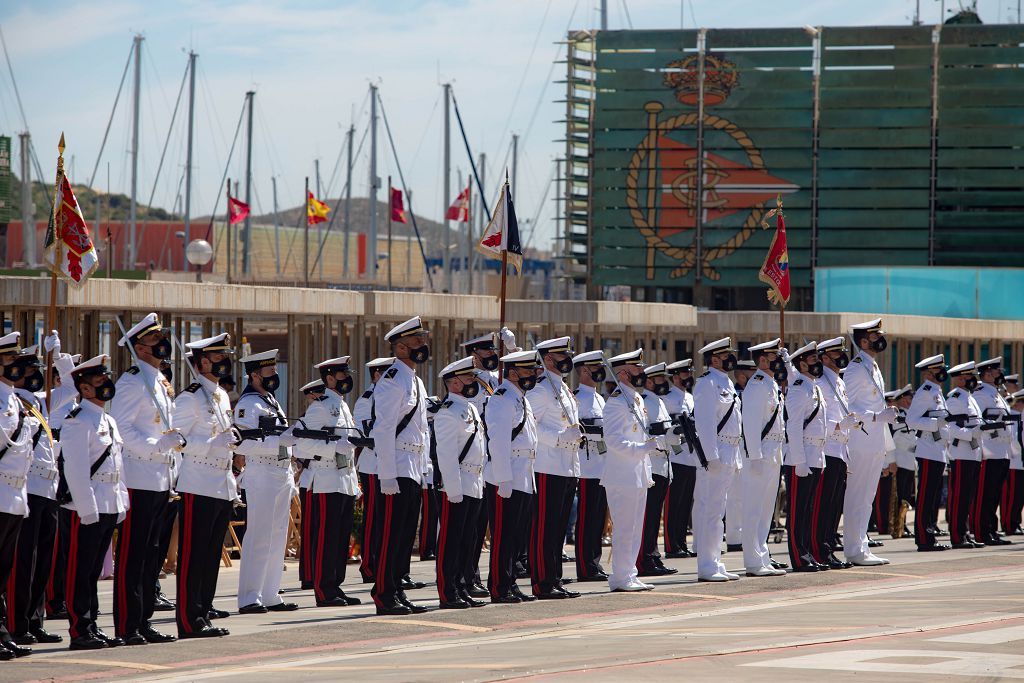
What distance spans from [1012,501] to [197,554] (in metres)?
11.8

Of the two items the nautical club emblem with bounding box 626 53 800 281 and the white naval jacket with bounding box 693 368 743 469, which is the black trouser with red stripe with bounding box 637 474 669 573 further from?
the nautical club emblem with bounding box 626 53 800 281

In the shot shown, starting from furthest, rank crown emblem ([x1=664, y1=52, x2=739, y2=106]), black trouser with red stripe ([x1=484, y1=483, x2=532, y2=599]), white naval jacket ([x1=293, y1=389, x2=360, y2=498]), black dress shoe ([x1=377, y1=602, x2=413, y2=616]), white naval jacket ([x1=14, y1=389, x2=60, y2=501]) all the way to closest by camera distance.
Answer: crown emblem ([x1=664, y1=52, x2=739, y2=106]), black trouser with red stripe ([x1=484, y1=483, x2=532, y2=599]), white naval jacket ([x1=293, y1=389, x2=360, y2=498]), black dress shoe ([x1=377, y1=602, x2=413, y2=616]), white naval jacket ([x1=14, y1=389, x2=60, y2=501])

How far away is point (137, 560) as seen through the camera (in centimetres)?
1098

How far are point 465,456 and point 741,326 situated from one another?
15431 mm

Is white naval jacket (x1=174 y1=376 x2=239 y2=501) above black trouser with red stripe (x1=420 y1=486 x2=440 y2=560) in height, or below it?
above

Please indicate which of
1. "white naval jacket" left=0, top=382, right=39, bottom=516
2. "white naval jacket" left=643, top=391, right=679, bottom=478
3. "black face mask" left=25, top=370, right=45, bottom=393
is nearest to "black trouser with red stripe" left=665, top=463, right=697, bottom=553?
"white naval jacket" left=643, top=391, right=679, bottom=478

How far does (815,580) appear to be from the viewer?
15.0m

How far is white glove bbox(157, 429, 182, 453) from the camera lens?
1101 centimetres

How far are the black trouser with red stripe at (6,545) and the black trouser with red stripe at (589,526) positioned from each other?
572cm

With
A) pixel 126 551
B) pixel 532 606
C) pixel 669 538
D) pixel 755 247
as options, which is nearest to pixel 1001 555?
pixel 669 538

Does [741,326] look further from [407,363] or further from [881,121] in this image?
[881,121]

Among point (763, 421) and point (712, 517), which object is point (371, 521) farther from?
point (763, 421)

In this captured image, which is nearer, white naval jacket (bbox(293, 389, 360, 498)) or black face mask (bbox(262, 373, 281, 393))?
black face mask (bbox(262, 373, 281, 393))

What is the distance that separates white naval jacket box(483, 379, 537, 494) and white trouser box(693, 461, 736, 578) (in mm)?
2320
